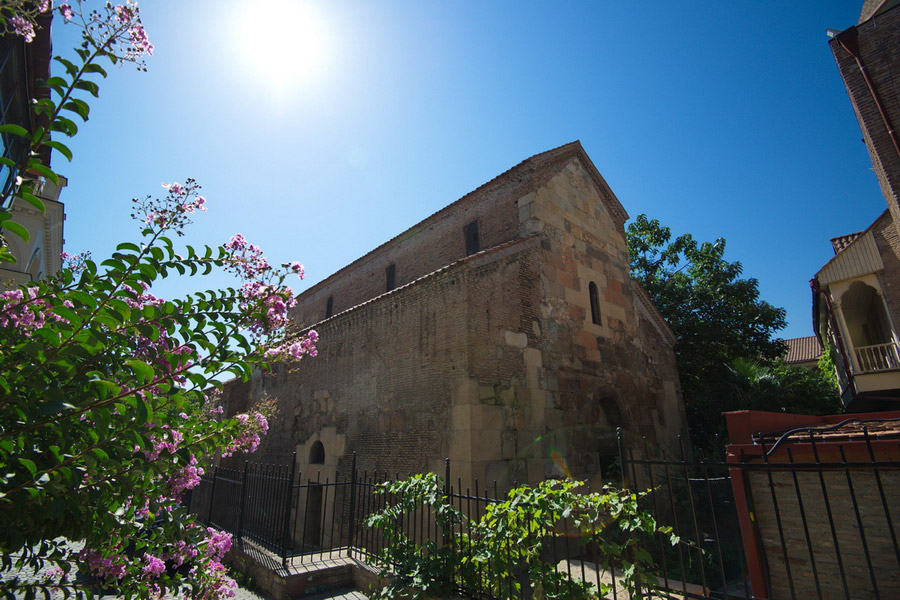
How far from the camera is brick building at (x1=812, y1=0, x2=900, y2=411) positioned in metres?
11.0

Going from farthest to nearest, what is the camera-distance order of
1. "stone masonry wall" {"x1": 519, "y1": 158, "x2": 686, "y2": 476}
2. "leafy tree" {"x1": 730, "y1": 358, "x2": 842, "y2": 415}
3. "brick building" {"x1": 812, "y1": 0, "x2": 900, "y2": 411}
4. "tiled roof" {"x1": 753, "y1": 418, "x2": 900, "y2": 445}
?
"leafy tree" {"x1": 730, "y1": 358, "x2": 842, "y2": 415} → "brick building" {"x1": 812, "y1": 0, "x2": 900, "y2": 411} → "stone masonry wall" {"x1": 519, "y1": 158, "x2": 686, "y2": 476} → "tiled roof" {"x1": 753, "y1": 418, "x2": 900, "y2": 445}

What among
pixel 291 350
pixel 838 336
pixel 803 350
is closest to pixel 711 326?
pixel 838 336

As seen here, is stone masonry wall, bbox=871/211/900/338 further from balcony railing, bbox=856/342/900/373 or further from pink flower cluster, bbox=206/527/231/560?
pink flower cluster, bbox=206/527/231/560

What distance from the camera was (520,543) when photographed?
443 cm

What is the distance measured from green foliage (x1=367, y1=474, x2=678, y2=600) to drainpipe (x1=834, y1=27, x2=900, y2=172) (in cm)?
1209

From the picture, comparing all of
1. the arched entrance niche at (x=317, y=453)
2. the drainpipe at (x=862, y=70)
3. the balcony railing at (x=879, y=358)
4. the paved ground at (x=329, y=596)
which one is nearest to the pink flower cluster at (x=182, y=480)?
the paved ground at (x=329, y=596)

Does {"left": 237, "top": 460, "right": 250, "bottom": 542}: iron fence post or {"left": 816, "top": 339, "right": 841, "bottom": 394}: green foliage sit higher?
{"left": 816, "top": 339, "right": 841, "bottom": 394}: green foliage

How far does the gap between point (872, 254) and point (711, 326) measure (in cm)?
577

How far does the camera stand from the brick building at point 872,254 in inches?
435

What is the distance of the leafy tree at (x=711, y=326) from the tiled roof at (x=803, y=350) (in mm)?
20100

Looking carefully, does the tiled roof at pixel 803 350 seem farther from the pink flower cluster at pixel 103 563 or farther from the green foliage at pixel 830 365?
the pink flower cluster at pixel 103 563

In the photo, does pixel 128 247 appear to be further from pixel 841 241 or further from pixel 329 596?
pixel 841 241

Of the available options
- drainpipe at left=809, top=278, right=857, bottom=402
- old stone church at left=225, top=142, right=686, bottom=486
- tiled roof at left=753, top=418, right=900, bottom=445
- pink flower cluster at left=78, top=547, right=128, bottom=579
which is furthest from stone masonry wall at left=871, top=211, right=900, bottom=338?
pink flower cluster at left=78, top=547, right=128, bottom=579

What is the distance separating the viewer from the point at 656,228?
22719 millimetres
